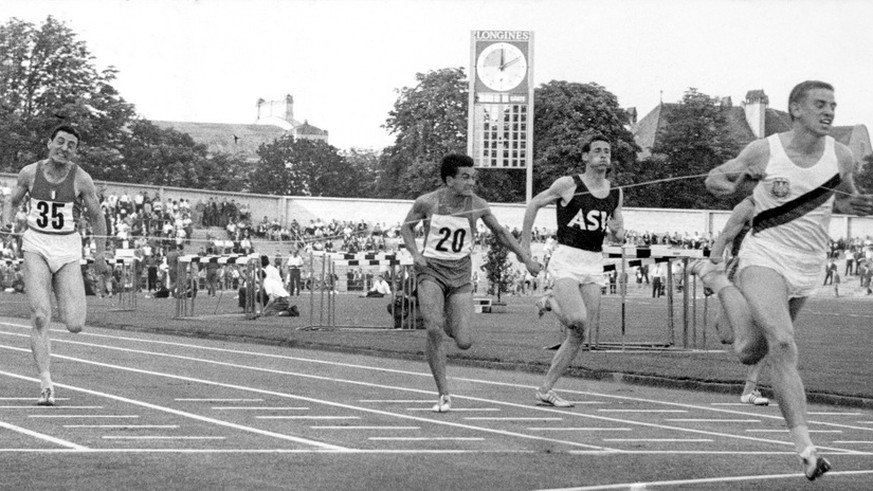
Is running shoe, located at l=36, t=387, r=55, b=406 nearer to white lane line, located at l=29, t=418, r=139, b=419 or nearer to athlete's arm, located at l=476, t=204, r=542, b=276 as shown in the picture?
white lane line, located at l=29, t=418, r=139, b=419

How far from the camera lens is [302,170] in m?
136

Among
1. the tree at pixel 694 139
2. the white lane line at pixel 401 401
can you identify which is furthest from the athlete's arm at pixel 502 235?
the tree at pixel 694 139

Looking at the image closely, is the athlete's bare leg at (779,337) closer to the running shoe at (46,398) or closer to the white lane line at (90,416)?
the white lane line at (90,416)

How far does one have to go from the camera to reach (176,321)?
30391mm

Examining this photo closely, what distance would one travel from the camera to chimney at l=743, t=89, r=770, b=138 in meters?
136

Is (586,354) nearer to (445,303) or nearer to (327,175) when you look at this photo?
(445,303)

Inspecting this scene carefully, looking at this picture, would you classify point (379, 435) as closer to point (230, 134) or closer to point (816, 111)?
point (816, 111)

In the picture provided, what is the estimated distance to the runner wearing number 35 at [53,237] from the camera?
40.3ft

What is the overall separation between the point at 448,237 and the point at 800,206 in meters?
4.69

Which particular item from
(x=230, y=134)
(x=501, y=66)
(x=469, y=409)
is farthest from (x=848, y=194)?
(x=230, y=134)

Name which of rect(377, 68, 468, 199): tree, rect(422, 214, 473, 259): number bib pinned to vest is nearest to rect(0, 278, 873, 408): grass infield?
rect(422, 214, 473, 259): number bib pinned to vest

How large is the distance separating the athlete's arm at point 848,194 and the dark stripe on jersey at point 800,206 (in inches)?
1.8

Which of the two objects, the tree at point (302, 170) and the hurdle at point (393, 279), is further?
the tree at point (302, 170)

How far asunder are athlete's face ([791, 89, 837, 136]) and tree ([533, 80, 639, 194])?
80.6m
